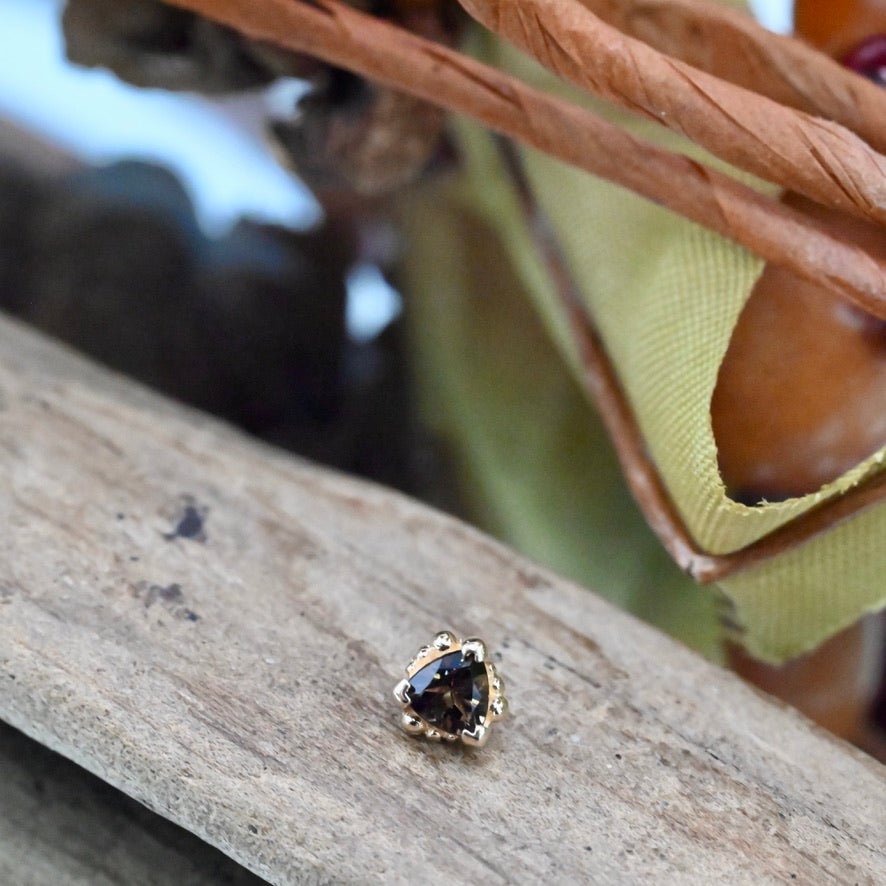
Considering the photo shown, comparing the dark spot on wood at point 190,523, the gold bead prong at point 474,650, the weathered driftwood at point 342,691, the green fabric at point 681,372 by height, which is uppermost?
the green fabric at point 681,372

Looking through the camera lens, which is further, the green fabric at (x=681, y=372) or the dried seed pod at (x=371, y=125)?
the dried seed pod at (x=371, y=125)

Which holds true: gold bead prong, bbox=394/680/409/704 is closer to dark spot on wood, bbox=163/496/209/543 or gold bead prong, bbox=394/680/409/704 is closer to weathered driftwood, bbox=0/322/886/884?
weathered driftwood, bbox=0/322/886/884

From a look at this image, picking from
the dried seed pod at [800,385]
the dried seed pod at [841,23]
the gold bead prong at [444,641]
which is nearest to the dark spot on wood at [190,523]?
the gold bead prong at [444,641]

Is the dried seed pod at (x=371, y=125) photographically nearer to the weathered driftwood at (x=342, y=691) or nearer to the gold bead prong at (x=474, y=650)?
the weathered driftwood at (x=342, y=691)

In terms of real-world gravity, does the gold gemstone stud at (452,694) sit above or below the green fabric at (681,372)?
below

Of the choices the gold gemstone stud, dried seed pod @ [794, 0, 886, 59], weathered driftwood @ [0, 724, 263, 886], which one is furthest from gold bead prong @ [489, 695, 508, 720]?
dried seed pod @ [794, 0, 886, 59]

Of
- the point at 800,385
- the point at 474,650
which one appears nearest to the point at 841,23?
the point at 800,385

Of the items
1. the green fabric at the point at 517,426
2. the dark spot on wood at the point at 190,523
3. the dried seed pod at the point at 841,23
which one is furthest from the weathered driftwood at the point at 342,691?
the dried seed pod at the point at 841,23

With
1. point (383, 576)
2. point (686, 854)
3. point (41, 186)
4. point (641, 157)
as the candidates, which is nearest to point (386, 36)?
point (641, 157)
